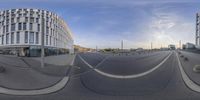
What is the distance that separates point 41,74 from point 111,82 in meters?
1.61

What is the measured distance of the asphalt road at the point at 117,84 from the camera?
10.6 ft

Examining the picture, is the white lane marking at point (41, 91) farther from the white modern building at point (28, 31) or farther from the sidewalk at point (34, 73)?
the white modern building at point (28, 31)

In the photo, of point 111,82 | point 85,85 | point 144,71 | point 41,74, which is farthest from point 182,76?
point 41,74

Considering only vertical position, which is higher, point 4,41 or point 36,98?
point 4,41

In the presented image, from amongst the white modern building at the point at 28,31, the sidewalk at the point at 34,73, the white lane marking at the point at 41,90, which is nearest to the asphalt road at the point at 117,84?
Answer: the white lane marking at the point at 41,90

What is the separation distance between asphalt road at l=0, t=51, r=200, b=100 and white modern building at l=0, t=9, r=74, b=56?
0.78 metres

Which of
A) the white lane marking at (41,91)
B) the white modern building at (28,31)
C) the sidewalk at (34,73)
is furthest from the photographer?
the sidewalk at (34,73)

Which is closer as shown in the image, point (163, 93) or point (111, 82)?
point (163, 93)

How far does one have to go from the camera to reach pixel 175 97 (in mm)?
3221

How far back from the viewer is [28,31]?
10.5 ft

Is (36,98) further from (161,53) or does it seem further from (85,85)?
(161,53)

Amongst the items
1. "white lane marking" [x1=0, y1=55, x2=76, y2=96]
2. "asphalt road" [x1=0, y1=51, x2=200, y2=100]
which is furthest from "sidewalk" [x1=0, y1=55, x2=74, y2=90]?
"asphalt road" [x1=0, y1=51, x2=200, y2=100]

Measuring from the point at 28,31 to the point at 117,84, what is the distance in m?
2.02

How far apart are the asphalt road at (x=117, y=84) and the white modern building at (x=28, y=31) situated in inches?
30.9
